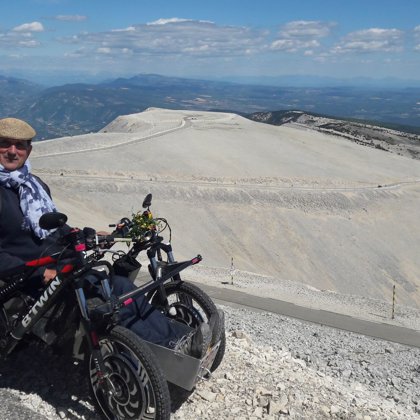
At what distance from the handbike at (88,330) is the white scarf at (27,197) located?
506mm

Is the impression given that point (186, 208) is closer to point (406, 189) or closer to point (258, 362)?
point (406, 189)

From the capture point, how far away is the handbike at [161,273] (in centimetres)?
667

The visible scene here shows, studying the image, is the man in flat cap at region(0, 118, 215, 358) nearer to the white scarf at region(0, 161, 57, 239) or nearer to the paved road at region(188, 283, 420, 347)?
the white scarf at region(0, 161, 57, 239)

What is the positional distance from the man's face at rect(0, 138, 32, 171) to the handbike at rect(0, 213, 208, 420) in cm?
125

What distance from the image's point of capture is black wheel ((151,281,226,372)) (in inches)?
267

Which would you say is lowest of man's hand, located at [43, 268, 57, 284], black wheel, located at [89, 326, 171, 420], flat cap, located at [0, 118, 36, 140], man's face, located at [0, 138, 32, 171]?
black wheel, located at [89, 326, 171, 420]

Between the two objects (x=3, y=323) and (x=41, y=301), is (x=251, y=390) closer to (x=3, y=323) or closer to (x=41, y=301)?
(x=41, y=301)

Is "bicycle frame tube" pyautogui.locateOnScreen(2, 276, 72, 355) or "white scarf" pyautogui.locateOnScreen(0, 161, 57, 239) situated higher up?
"white scarf" pyautogui.locateOnScreen(0, 161, 57, 239)

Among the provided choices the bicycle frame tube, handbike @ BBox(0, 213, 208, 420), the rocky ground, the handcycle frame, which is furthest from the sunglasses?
the rocky ground

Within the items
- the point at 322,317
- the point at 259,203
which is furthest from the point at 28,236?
the point at 259,203

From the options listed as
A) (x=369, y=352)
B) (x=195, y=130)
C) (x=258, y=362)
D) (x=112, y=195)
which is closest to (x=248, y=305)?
(x=369, y=352)

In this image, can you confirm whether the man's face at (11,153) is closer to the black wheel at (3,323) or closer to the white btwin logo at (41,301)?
the white btwin logo at (41,301)

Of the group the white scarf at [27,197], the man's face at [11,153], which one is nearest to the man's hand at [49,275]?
the white scarf at [27,197]

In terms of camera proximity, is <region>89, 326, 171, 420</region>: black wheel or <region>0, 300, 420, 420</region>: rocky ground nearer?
<region>89, 326, 171, 420</region>: black wheel
